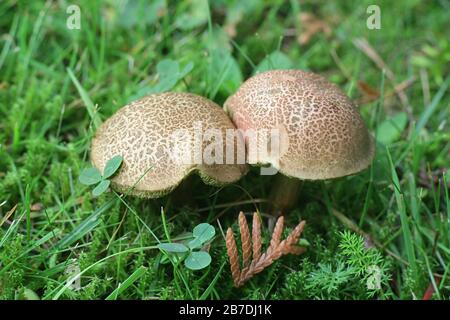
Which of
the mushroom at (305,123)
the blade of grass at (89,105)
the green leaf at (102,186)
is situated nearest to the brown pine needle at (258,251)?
the mushroom at (305,123)

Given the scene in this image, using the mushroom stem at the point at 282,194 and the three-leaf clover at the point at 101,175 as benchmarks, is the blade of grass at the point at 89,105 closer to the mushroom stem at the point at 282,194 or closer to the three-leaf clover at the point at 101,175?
the three-leaf clover at the point at 101,175

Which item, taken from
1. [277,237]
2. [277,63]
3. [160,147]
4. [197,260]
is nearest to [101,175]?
[160,147]

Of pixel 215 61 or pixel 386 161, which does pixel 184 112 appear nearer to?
pixel 215 61

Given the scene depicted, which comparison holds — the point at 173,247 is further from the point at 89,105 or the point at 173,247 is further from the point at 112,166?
the point at 89,105

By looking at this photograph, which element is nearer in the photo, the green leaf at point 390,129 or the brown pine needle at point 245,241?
the brown pine needle at point 245,241

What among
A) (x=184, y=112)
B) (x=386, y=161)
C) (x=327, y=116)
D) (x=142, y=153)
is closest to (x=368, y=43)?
(x=386, y=161)

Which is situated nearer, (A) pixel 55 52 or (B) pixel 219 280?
(B) pixel 219 280
